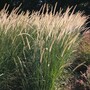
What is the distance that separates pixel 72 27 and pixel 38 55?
1.48 metres

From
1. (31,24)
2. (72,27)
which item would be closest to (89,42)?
(72,27)

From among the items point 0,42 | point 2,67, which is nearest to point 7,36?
point 0,42

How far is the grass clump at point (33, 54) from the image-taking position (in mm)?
5062

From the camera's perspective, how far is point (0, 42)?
5.47 meters

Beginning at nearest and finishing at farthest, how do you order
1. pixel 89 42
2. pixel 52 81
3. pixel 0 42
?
pixel 52 81
pixel 0 42
pixel 89 42

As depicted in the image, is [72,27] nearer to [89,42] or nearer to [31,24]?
[31,24]

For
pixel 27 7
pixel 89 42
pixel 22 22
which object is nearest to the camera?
pixel 22 22

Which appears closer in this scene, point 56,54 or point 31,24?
point 56,54

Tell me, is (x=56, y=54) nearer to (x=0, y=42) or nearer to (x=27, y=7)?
(x=0, y=42)

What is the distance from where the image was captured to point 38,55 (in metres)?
5.10

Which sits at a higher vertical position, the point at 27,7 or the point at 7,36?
the point at 27,7

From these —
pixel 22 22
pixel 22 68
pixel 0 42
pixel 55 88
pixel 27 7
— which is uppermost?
pixel 27 7

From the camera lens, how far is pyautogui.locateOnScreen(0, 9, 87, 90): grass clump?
5062 mm

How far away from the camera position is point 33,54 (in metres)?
5.16
